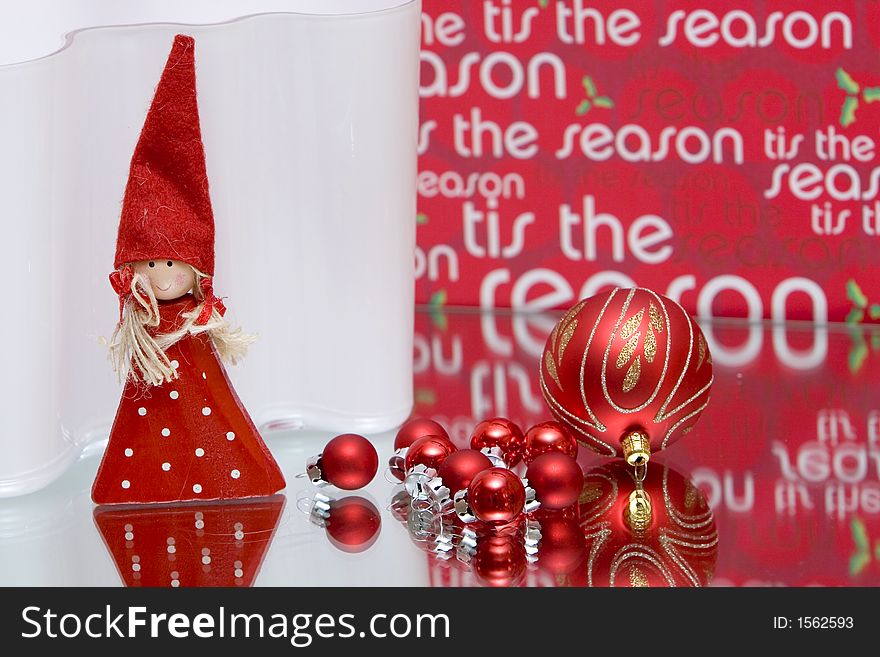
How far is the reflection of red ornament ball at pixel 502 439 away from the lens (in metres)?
0.80

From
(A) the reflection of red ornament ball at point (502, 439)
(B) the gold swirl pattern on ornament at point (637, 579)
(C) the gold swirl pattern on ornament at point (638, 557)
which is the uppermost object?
(A) the reflection of red ornament ball at point (502, 439)

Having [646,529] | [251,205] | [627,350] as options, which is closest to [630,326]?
[627,350]

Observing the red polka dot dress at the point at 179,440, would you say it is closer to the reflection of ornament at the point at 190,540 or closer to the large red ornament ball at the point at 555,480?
the reflection of ornament at the point at 190,540

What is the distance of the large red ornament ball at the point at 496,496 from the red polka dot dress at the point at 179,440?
→ 0.14 metres

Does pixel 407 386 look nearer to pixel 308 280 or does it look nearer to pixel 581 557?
pixel 308 280

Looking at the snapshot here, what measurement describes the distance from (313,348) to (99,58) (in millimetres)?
227

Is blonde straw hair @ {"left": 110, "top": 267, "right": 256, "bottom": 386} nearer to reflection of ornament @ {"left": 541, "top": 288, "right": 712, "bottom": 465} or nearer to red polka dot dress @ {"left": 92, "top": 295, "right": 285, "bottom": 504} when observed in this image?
red polka dot dress @ {"left": 92, "top": 295, "right": 285, "bottom": 504}

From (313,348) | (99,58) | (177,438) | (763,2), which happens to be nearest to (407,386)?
(313,348)

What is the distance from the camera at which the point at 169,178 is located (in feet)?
2.36

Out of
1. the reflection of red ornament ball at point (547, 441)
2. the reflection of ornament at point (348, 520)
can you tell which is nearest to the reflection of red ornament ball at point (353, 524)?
the reflection of ornament at point (348, 520)

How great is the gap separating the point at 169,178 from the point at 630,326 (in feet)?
0.93

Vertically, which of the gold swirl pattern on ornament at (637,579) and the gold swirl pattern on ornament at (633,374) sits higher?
the gold swirl pattern on ornament at (633,374)

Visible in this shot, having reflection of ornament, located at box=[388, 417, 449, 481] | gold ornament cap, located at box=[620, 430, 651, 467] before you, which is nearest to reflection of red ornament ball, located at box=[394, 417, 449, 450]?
reflection of ornament, located at box=[388, 417, 449, 481]

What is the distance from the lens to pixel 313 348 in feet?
2.74
